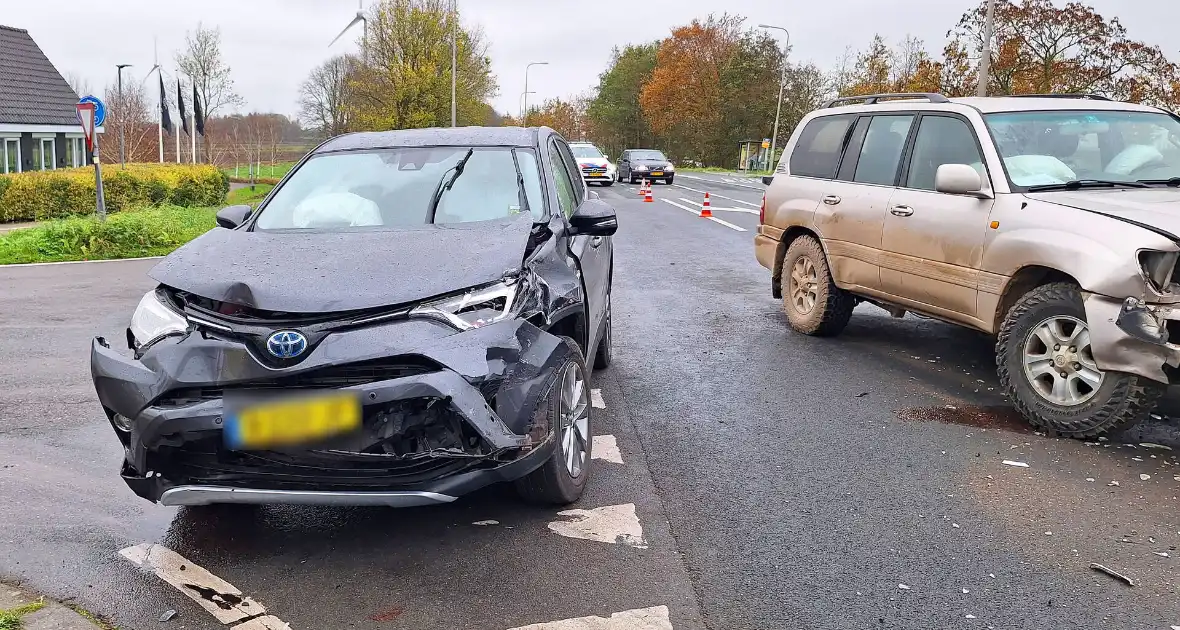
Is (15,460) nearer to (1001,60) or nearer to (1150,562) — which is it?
(1150,562)

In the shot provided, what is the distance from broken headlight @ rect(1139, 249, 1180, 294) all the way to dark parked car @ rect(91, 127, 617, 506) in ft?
9.81

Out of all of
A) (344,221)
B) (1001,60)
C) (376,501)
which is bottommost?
(376,501)

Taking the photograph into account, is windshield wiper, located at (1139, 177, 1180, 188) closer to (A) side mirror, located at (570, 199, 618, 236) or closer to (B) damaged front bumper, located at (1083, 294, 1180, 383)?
(B) damaged front bumper, located at (1083, 294, 1180, 383)

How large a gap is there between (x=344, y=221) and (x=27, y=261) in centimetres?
1078

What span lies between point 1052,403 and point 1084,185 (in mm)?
1496

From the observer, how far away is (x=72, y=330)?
8.25 metres

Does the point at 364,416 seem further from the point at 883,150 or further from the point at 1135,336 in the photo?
the point at 883,150

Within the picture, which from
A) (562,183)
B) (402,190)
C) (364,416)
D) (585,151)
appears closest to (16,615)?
(364,416)

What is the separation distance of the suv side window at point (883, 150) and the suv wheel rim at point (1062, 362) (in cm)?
196

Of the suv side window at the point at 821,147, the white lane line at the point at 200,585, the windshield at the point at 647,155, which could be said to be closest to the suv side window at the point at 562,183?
the white lane line at the point at 200,585

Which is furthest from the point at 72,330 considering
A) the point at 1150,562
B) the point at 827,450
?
the point at 1150,562

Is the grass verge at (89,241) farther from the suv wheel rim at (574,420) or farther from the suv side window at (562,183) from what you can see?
the suv wheel rim at (574,420)

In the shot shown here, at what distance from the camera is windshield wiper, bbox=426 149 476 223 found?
4.71 m

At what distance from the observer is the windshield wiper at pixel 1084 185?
18.8 feet
